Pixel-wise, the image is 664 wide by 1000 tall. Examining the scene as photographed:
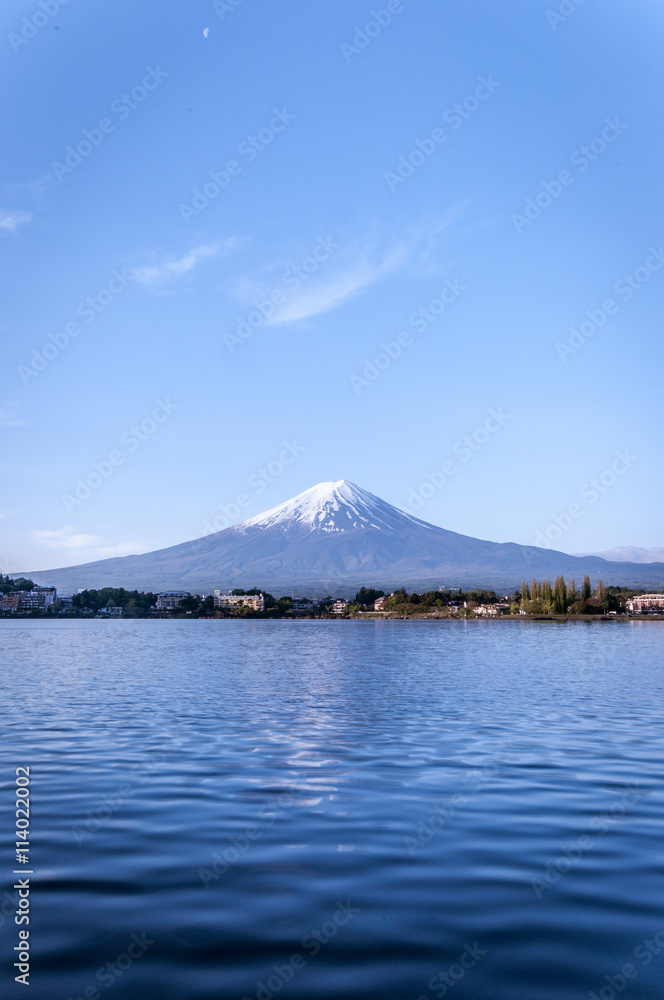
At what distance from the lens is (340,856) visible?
9336mm

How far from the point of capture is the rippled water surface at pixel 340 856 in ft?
21.1

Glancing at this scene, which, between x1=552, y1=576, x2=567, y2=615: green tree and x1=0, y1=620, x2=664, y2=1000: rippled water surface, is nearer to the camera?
x1=0, y1=620, x2=664, y2=1000: rippled water surface

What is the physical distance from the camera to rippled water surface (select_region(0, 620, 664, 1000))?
21.1ft

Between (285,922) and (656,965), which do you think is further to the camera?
(285,922)

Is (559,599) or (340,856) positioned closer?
(340,856)

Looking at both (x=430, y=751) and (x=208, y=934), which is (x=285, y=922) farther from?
(x=430, y=751)

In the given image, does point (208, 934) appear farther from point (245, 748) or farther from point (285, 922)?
point (245, 748)

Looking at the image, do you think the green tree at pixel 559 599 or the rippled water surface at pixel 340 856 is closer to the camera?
the rippled water surface at pixel 340 856

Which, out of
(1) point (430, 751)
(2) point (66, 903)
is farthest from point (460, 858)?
(1) point (430, 751)

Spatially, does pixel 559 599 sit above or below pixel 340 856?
above

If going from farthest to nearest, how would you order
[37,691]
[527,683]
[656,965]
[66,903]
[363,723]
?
1. [527,683]
2. [37,691]
3. [363,723]
4. [66,903]
5. [656,965]

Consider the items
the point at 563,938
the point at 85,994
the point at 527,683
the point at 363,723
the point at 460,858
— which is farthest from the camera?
the point at 527,683

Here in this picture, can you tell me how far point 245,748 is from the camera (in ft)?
56.9

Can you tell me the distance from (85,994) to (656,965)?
14.5ft
